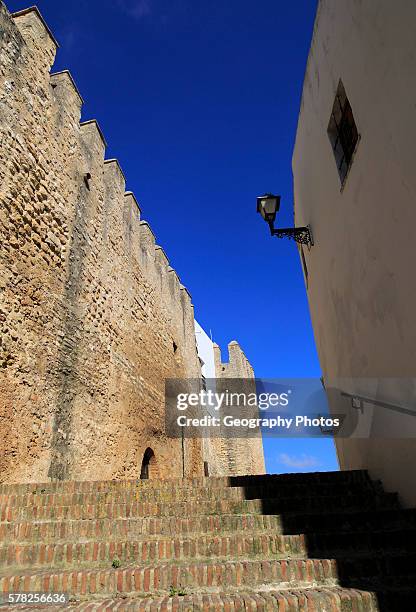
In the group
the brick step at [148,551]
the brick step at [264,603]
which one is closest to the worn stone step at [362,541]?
the brick step at [148,551]

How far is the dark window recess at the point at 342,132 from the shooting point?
4.62 metres

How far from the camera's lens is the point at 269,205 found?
5926mm

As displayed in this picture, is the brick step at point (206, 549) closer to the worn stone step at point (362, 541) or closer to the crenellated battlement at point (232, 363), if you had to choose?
the worn stone step at point (362, 541)

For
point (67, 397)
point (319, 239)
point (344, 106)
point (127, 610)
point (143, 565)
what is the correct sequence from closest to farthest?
point (127, 610) → point (143, 565) → point (344, 106) → point (67, 397) → point (319, 239)

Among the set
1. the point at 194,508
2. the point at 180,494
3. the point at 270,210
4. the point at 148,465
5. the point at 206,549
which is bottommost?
the point at 206,549

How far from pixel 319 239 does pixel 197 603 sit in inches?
198

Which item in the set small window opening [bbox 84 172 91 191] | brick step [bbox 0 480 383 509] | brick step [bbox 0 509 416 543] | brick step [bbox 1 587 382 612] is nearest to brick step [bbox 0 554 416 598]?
brick step [bbox 1 587 382 612]

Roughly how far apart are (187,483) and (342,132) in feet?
14.3

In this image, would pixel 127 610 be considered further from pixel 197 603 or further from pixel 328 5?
pixel 328 5

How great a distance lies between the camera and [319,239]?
6191mm

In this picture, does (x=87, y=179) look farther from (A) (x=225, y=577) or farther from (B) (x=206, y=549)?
(A) (x=225, y=577)

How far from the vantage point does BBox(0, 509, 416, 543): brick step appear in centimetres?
318

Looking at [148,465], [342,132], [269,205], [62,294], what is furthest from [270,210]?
[148,465]

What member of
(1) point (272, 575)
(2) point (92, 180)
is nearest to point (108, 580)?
(1) point (272, 575)
